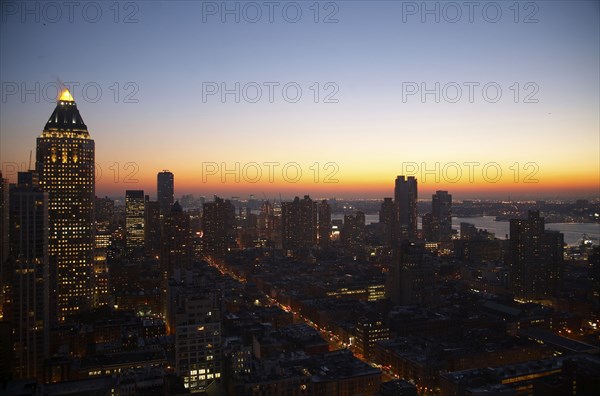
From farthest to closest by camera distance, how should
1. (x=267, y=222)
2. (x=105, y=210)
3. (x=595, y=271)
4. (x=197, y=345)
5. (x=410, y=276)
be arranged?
1. (x=267, y=222)
2. (x=105, y=210)
3. (x=410, y=276)
4. (x=595, y=271)
5. (x=197, y=345)

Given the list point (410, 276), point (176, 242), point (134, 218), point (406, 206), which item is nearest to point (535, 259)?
point (410, 276)

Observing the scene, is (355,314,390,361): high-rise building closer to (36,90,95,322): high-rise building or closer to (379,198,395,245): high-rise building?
(36,90,95,322): high-rise building

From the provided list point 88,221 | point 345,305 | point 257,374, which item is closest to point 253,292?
point 345,305

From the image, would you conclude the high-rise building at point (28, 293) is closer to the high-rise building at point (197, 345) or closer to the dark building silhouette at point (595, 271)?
the high-rise building at point (197, 345)

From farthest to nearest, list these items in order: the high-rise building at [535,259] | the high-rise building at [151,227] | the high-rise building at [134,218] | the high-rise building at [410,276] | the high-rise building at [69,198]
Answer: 1. the high-rise building at [134,218]
2. the high-rise building at [151,227]
3. the high-rise building at [535,259]
4. the high-rise building at [410,276]
5. the high-rise building at [69,198]

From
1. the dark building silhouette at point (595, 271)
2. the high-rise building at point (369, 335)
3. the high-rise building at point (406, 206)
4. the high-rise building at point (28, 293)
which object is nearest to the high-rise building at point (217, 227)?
the high-rise building at point (406, 206)

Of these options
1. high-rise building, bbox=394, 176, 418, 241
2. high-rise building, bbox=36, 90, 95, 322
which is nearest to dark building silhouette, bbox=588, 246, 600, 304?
high-rise building, bbox=36, 90, 95, 322

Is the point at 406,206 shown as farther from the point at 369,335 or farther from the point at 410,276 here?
the point at 369,335
